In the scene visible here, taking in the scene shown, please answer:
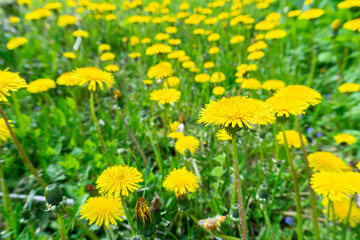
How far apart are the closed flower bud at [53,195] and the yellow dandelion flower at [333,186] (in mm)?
947

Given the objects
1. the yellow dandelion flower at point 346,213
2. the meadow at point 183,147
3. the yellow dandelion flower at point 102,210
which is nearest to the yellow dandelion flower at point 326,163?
the meadow at point 183,147

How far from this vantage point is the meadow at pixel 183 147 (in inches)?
37.1

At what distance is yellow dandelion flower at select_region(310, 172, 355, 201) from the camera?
92 cm

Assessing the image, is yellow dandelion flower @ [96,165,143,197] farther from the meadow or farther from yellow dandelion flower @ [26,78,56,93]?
yellow dandelion flower @ [26,78,56,93]

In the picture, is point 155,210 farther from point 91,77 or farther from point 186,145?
point 91,77

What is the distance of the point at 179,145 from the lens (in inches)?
50.6

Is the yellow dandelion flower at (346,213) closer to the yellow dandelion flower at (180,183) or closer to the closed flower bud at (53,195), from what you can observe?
the yellow dandelion flower at (180,183)

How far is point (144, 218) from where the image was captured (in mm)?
885

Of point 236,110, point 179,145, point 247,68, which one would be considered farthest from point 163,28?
point 236,110

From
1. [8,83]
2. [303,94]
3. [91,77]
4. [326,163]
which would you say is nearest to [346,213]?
[326,163]

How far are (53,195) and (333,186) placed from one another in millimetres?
1026

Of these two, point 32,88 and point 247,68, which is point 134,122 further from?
point 247,68

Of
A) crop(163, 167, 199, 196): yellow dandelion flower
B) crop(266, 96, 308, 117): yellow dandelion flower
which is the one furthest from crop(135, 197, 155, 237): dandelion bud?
crop(266, 96, 308, 117): yellow dandelion flower

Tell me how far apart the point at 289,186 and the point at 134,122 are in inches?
46.0
